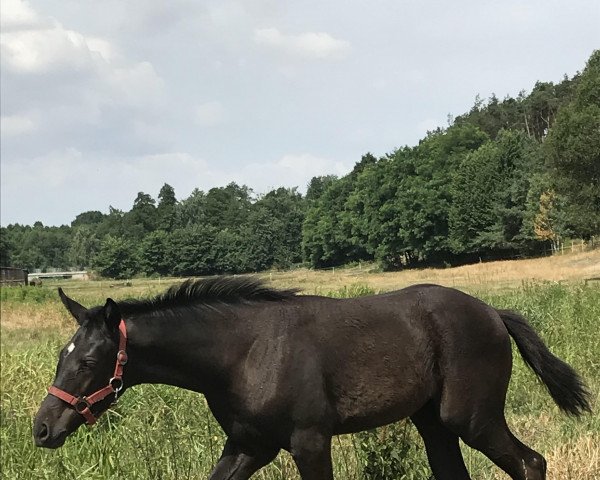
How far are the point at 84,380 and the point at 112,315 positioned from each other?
0.38 metres

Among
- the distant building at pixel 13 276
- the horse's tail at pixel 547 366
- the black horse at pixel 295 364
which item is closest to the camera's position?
the black horse at pixel 295 364

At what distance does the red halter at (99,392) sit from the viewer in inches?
132

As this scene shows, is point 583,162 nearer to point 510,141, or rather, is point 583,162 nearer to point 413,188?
point 510,141

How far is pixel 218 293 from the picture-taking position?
3.97 m

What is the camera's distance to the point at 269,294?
3.95 meters

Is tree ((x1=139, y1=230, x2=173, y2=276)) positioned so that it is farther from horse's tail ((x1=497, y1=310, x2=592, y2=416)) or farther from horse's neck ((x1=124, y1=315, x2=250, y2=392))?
horse's neck ((x1=124, y1=315, x2=250, y2=392))

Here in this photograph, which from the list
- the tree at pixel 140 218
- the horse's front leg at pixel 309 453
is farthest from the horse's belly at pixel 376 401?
the tree at pixel 140 218

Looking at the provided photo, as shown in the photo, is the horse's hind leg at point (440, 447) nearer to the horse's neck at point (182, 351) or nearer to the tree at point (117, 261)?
the horse's neck at point (182, 351)

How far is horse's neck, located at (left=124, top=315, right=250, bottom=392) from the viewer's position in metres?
3.62

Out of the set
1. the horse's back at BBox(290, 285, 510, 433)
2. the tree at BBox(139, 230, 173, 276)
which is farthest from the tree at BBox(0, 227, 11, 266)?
the horse's back at BBox(290, 285, 510, 433)

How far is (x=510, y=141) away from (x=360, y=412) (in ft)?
→ 222

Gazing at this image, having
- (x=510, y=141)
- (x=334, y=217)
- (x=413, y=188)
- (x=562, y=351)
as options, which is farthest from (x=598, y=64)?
(x=334, y=217)

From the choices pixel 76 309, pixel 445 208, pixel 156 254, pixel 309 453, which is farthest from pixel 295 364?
pixel 156 254

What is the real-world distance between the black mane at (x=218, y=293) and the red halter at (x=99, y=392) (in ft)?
1.33
